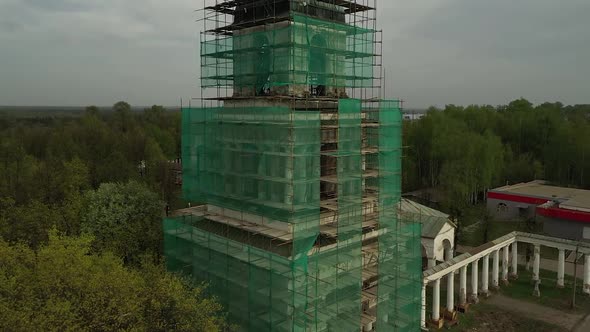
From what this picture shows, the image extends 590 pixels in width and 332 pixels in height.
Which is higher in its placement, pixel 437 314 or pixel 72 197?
pixel 72 197

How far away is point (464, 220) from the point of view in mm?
34062

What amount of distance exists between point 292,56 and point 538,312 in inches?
658

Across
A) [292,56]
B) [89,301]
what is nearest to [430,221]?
[292,56]

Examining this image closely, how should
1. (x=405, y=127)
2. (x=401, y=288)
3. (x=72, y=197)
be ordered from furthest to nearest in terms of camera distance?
(x=405, y=127) < (x=72, y=197) < (x=401, y=288)

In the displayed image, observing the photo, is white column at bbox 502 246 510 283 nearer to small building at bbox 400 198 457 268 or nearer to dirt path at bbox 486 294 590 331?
dirt path at bbox 486 294 590 331

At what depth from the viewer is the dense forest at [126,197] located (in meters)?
13.4

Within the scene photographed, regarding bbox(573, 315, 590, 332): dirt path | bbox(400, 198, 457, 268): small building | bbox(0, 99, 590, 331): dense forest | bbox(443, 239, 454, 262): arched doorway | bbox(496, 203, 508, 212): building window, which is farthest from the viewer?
bbox(496, 203, 508, 212): building window

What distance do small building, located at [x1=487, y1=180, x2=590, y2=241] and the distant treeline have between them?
2.82 meters

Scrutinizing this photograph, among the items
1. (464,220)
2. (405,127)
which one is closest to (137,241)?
(464,220)

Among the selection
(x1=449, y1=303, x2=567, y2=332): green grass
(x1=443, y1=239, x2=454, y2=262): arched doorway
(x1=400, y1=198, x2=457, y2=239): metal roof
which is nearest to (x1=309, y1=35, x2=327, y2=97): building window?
(x1=400, y1=198, x2=457, y2=239): metal roof

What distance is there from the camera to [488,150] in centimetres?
4188

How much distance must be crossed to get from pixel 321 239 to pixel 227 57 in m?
8.82

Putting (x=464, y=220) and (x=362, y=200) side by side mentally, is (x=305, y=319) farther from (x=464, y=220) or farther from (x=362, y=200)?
(x=464, y=220)

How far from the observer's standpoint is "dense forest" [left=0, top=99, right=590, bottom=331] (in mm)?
13352
